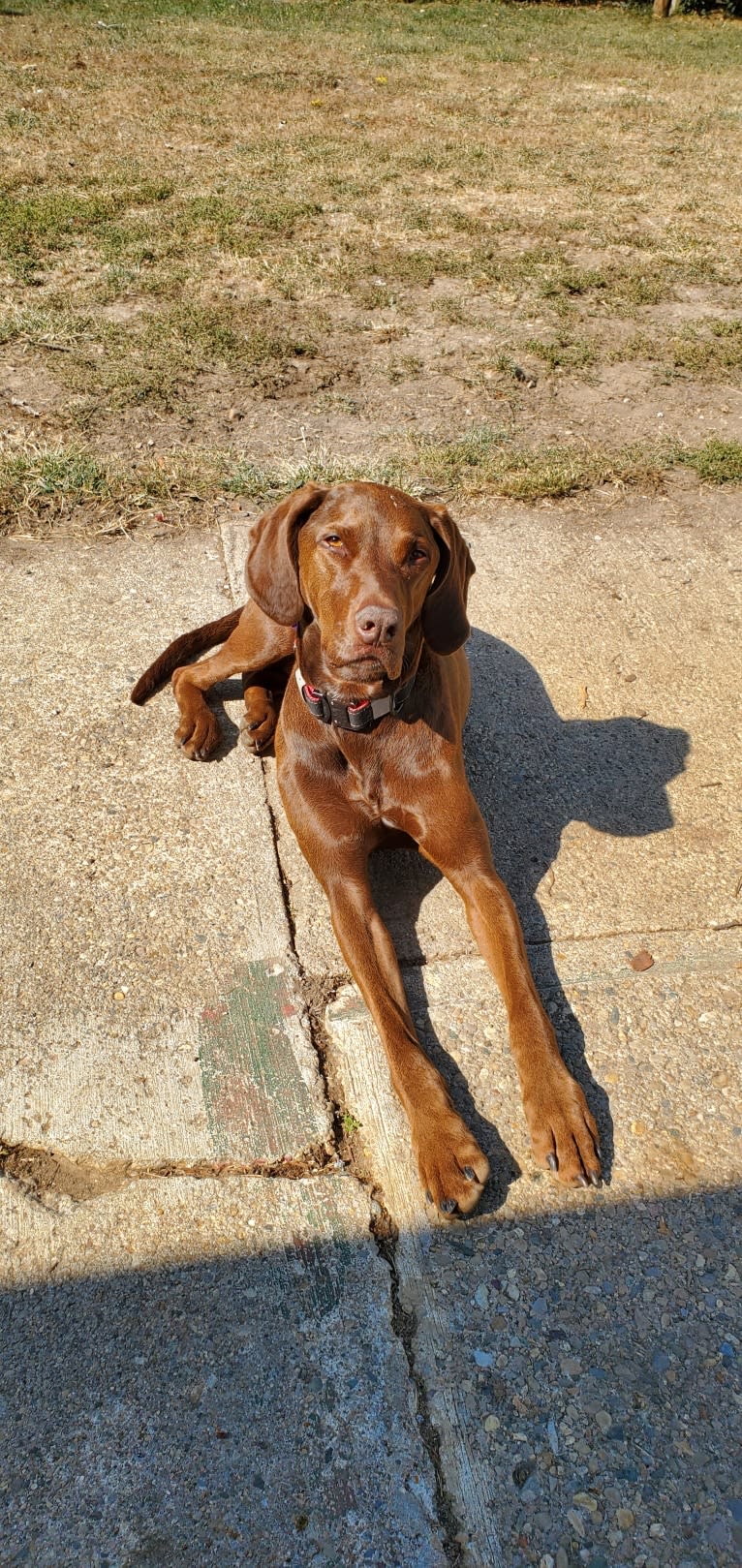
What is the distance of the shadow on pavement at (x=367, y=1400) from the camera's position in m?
1.89

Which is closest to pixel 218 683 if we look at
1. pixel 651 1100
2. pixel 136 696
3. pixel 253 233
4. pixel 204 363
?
pixel 136 696

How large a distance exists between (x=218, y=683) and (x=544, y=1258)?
2429mm

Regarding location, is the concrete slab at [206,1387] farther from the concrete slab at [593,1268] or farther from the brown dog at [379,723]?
the brown dog at [379,723]

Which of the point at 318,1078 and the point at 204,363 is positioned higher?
the point at 204,363

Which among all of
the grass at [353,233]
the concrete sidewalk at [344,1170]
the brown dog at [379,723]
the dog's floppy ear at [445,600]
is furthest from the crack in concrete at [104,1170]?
the grass at [353,233]

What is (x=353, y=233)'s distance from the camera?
7.91 m

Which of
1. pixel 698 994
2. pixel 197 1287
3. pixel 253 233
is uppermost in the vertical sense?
pixel 253 233

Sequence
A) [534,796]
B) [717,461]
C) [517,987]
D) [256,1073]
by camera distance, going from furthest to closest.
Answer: [717,461] → [534,796] → [517,987] → [256,1073]

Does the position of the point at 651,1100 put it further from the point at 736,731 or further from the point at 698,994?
the point at 736,731

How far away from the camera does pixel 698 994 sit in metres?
2.90

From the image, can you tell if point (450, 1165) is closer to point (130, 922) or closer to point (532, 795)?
point (130, 922)

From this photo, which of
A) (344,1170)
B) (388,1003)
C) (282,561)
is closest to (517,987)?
(388,1003)

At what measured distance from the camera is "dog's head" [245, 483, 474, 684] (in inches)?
110

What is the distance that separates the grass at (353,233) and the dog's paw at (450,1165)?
11.4 feet
